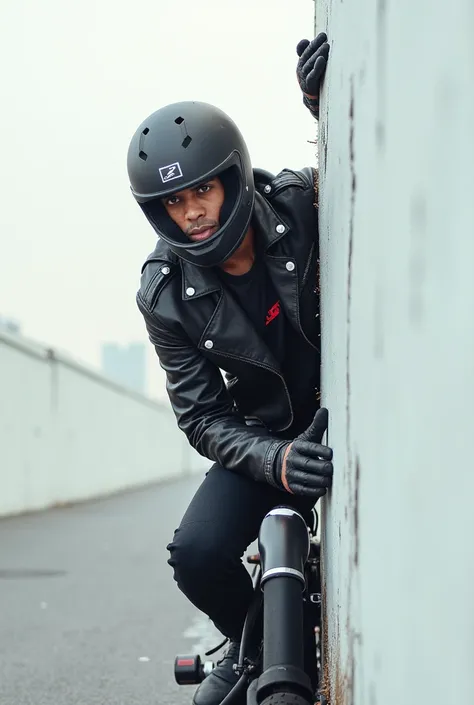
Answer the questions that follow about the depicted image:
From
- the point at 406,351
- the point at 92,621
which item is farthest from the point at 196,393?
the point at 92,621

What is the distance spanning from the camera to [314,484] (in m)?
2.88

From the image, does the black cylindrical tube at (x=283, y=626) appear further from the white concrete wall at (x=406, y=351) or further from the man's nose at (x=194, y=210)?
the man's nose at (x=194, y=210)

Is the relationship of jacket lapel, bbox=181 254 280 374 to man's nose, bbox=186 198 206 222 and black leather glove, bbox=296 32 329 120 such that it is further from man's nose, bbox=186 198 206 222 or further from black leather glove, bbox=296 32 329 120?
black leather glove, bbox=296 32 329 120

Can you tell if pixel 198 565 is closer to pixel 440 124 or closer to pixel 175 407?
pixel 175 407

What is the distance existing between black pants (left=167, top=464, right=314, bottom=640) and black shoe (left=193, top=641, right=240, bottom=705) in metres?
0.09

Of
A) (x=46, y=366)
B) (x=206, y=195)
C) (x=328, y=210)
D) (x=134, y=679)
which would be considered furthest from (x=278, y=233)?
(x=46, y=366)

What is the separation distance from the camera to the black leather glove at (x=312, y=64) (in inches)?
123

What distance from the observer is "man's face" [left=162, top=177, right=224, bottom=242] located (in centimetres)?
331

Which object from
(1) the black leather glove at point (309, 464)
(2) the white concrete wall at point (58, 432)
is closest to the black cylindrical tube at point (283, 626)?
(1) the black leather glove at point (309, 464)

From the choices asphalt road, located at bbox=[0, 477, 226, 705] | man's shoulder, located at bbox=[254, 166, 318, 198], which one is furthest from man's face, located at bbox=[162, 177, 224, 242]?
asphalt road, located at bbox=[0, 477, 226, 705]

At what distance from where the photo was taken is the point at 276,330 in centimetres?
345

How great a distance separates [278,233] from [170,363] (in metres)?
0.57

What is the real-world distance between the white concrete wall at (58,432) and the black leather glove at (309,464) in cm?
1214

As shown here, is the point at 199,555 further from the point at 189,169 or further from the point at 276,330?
the point at 189,169
